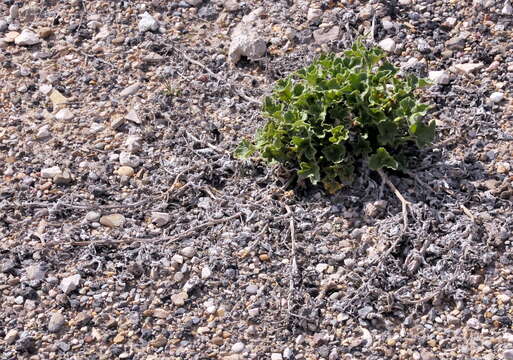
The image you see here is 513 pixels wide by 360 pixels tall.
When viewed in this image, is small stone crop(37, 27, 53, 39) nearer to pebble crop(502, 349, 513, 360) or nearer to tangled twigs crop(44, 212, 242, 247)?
tangled twigs crop(44, 212, 242, 247)

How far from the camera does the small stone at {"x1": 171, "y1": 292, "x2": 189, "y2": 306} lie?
400cm

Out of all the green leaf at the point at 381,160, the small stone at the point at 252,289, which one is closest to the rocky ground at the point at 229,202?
the small stone at the point at 252,289

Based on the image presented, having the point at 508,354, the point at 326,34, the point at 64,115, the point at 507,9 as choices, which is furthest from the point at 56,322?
the point at 507,9

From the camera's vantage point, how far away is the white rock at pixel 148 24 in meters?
5.49

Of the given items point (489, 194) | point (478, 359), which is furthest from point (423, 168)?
point (478, 359)

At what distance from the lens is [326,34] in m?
5.26

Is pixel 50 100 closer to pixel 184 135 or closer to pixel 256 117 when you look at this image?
pixel 184 135

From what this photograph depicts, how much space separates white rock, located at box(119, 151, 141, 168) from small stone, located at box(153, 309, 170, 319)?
973 mm

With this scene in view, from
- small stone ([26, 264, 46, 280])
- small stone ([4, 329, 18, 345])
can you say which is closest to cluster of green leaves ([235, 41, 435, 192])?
small stone ([26, 264, 46, 280])

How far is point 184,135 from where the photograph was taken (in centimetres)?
480

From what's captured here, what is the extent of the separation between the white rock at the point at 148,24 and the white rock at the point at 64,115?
0.80m

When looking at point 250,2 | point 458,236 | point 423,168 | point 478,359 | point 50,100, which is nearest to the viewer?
point 478,359

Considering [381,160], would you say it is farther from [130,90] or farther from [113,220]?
[130,90]

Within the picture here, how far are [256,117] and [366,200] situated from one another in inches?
33.9
